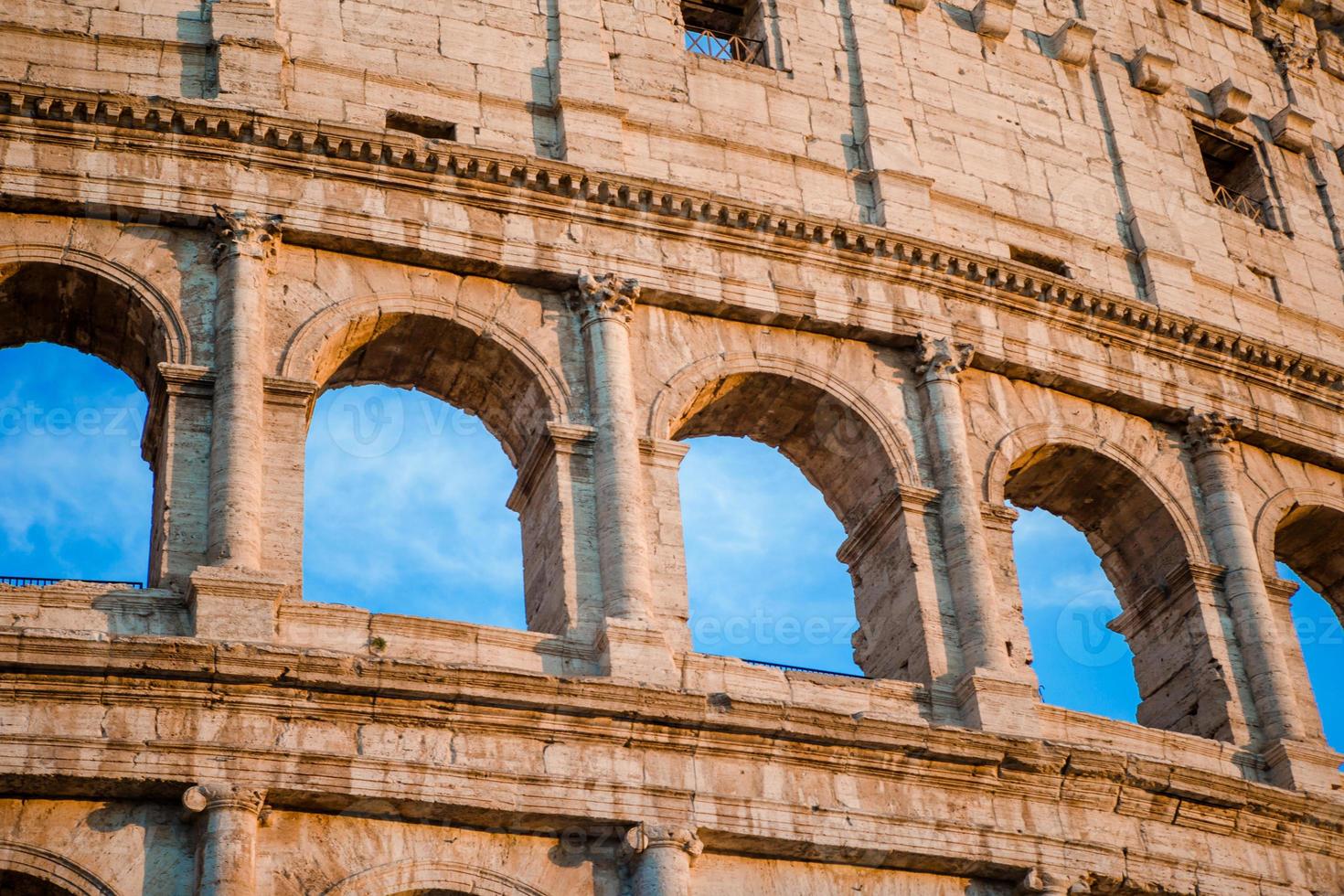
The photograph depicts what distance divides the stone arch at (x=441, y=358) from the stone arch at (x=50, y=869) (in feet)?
16.6

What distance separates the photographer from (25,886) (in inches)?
613

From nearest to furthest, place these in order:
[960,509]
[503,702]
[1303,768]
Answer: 1. [503,702]
2. [1303,768]
3. [960,509]

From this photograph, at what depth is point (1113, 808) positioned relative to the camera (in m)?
19.0

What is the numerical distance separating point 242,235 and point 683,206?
4353 mm

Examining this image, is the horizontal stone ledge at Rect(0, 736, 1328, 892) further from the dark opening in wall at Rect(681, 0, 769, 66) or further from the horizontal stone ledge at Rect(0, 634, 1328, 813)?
the dark opening in wall at Rect(681, 0, 769, 66)

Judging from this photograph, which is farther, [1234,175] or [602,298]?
[1234,175]

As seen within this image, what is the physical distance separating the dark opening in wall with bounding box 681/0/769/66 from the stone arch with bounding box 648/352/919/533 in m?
4.28

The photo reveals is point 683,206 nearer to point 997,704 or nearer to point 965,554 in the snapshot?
point 965,554

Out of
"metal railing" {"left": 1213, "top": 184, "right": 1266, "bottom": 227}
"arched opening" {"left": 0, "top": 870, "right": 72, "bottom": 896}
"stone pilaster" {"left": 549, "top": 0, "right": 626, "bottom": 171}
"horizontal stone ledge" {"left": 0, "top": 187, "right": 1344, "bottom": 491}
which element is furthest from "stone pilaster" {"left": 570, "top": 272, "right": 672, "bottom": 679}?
"metal railing" {"left": 1213, "top": 184, "right": 1266, "bottom": 227}

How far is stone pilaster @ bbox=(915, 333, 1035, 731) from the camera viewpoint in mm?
19078

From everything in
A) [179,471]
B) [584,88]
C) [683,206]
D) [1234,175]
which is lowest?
[179,471]

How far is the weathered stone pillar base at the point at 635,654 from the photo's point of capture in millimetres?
17781

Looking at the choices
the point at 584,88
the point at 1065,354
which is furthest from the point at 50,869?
the point at 1065,354

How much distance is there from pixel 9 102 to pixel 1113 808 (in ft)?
37.7
